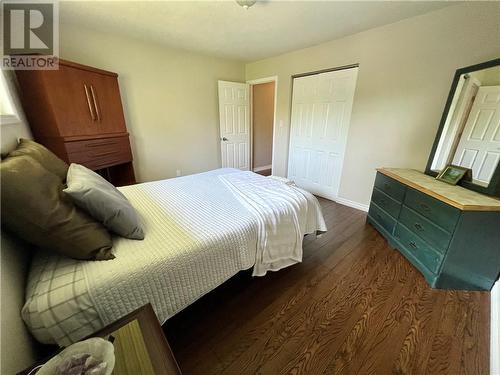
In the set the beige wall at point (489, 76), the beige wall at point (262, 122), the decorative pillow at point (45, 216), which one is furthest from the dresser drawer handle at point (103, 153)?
the beige wall at point (489, 76)

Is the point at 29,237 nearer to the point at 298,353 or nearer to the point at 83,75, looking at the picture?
the point at 298,353

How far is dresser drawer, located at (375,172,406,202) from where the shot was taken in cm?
197

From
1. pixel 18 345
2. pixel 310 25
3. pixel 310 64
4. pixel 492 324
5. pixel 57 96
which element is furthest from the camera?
pixel 310 64

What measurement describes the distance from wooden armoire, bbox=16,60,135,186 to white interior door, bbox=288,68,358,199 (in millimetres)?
2727

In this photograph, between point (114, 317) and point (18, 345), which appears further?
point (114, 317)

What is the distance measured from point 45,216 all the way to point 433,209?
249 cm

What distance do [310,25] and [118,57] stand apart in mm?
2528

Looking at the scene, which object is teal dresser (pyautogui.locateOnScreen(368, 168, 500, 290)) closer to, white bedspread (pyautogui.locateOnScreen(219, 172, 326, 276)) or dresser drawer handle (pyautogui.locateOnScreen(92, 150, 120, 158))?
white bedspread (pyautogui.locateOnScreen(219, 172, 326, 276))

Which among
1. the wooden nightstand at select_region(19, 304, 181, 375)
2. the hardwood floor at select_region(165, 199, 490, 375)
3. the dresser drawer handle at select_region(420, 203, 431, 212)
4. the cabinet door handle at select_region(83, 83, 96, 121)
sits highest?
the cabinet door handle at select_region(83, 83, 96, 121)

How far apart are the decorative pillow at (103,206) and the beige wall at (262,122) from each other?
3.92 meters

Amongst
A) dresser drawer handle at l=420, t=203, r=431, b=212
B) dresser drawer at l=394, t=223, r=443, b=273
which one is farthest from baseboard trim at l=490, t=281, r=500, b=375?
dresser drawer handle at l=420, t=203, r=431, b=212

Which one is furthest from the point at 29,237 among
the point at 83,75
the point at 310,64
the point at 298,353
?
the point at 310,64

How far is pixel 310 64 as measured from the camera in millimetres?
3016

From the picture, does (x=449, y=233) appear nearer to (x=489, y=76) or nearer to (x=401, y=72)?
(x=489, y=76)
